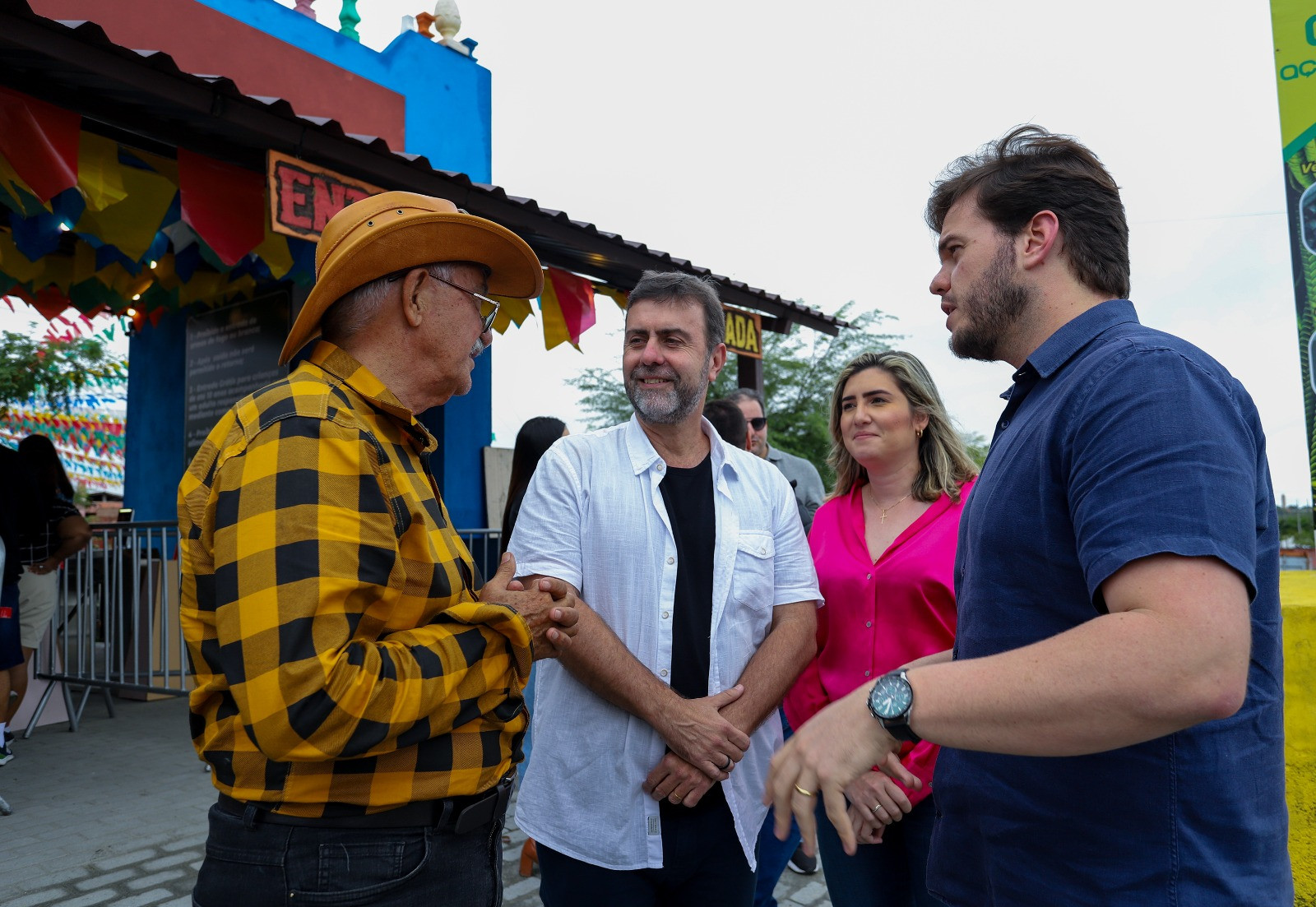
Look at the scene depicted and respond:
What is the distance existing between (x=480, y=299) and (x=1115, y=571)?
1.38 m

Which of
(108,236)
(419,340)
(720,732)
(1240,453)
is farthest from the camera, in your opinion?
(108,236)

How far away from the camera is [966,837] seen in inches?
60.2

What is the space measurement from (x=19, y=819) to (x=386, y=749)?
4445mm

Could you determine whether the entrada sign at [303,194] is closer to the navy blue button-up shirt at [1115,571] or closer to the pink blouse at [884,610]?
the pink blouse at [884,610]

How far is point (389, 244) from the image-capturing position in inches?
67.7

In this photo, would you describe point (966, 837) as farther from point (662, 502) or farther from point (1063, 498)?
point (662, 502)

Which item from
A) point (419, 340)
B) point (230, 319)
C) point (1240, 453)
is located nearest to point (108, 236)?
point (230, 319)

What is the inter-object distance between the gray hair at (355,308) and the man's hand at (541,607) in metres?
0.60

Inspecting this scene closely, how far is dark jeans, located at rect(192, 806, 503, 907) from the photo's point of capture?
146 cm

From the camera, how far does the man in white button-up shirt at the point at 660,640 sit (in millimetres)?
2131

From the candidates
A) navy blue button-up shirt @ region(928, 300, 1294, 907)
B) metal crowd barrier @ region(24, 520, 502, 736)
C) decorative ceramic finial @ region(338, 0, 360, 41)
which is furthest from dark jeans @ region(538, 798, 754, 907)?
decorative ceramic finial @ region(338, 0, 360, 41)

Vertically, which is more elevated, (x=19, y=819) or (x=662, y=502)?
(x=662, y=502)

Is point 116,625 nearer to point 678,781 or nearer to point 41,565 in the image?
point 41,565

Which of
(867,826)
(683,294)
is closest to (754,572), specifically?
(867,826)
